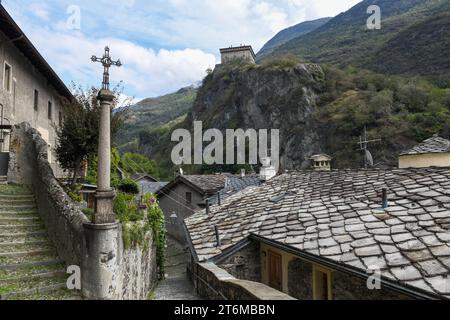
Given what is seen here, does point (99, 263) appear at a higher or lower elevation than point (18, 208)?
lower

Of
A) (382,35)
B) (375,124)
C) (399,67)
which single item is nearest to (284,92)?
(375,124)

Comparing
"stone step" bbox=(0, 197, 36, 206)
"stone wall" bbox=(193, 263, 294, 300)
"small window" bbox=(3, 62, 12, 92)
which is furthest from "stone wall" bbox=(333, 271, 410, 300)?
"small window" bbox=(3, 62, 12, 92)

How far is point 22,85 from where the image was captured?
1451cm

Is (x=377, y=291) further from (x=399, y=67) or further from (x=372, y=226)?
(x=399, y=67)

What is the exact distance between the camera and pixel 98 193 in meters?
6.04

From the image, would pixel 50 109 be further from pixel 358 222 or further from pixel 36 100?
pixel 358 222

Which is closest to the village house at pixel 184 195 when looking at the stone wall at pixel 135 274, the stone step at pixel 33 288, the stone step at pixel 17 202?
the stone wall at pixel 135 274

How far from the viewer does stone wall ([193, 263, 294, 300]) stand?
425cm

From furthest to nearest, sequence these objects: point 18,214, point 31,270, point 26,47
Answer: point 26,47 < point 18,214 < point 31,270

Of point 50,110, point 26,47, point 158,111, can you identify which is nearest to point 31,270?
point 26,47

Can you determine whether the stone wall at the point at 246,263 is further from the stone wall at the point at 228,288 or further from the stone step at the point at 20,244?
the stone step at the point at 20,244

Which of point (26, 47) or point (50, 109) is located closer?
point (26, 47)

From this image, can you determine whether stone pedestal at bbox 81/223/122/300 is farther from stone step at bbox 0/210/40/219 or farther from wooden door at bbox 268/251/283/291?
wooden door at bbox 268/251/283/291

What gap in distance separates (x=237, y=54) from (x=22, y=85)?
71248 mm
